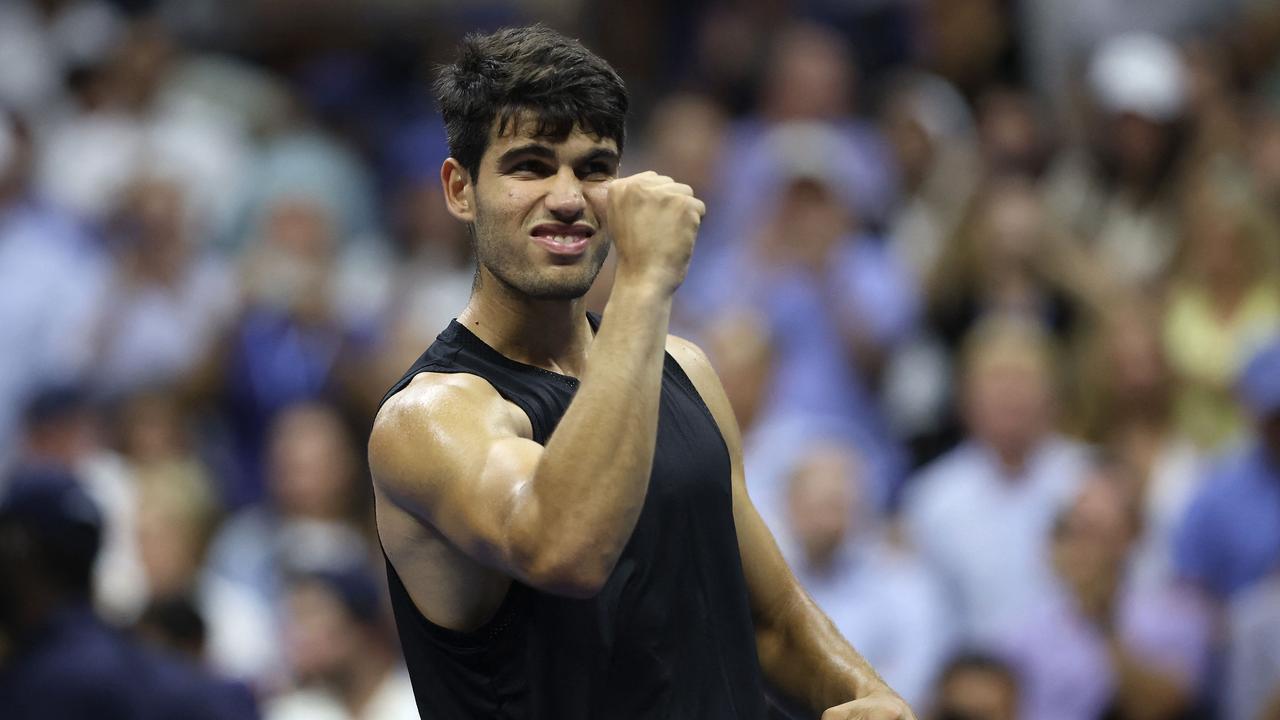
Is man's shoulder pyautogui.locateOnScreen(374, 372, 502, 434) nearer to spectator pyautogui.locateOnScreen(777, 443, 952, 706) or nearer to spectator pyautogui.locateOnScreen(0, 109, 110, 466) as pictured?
spectator pyautogui.locateOnScreen(777, 443, 952, 706)

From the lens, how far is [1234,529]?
23.6 feet

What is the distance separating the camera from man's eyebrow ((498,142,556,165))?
11.4 feet

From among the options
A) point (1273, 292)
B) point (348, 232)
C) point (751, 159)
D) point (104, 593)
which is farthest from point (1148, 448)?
point (348, 232)

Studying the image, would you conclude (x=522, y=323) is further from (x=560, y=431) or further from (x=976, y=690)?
(x=976, y=690)

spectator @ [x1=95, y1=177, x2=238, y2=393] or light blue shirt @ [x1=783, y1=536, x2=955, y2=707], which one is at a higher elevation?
spectator @ [x1=95, y1=177, x2=238, y2=393]

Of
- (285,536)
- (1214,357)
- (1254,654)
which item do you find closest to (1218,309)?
(1214,357)

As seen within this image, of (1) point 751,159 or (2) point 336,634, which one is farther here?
(1) point 751,159

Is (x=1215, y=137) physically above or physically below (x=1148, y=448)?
above

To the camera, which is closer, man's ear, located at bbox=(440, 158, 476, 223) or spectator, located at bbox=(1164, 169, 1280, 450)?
man's ear, located at bbox=(440, 158, 476, 223)

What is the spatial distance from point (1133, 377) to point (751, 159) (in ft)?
8.88

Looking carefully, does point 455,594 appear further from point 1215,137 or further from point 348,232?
point 348,232

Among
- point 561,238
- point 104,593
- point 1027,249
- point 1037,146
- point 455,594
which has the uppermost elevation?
point 1037,146

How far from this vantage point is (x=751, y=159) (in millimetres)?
10078

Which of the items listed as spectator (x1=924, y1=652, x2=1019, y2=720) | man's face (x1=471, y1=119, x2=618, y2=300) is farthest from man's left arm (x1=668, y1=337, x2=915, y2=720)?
spectator (x1=924, y1=652, x2=1019, y2=720)
